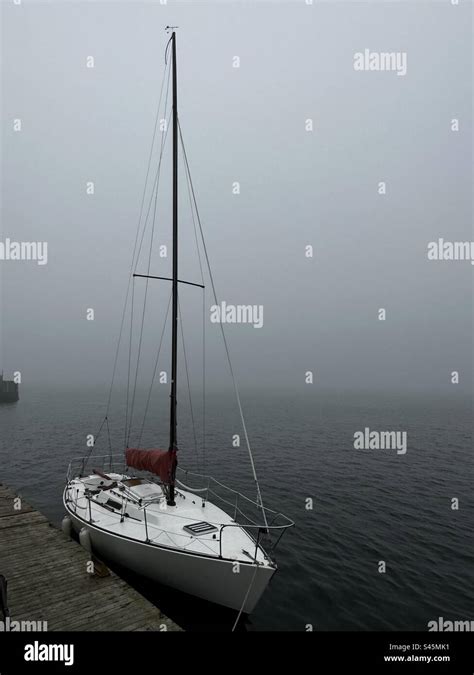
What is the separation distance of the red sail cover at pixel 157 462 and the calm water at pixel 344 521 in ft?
13.1

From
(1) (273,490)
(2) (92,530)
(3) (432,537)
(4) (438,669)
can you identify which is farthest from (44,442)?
(4) (438,669)

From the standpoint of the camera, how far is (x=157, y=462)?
50.3ft

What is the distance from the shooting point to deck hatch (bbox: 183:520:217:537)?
40.6 feet

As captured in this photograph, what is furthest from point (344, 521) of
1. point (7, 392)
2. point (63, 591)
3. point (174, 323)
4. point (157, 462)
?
point (7, 392)

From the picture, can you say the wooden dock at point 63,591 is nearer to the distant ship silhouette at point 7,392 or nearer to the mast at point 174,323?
the mast at point 174,323

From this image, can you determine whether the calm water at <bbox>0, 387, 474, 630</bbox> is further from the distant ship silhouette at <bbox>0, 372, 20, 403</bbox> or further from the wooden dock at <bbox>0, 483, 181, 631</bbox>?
the distant ship silhouette at <bbox>0, 372, 20, 403</bbox>

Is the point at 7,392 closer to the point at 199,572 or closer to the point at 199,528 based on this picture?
the point at 199,528

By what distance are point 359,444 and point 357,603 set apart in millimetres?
37253

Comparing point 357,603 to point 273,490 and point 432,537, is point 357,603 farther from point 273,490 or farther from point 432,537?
point 273,490

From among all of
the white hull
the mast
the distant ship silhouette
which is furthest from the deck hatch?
the distant ship silhouette

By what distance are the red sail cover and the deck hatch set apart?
2579 millimetres

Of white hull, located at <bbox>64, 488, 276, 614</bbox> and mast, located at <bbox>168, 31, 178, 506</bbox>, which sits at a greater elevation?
mast, located at <bbox>168, 31, 178, 506</bbox>

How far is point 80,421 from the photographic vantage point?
2685 inches

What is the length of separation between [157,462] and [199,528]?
3750 millimetres
